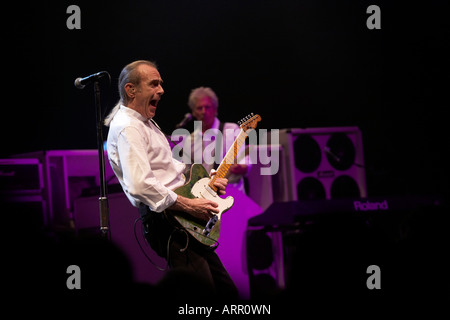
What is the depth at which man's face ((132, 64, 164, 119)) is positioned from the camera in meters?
3.02

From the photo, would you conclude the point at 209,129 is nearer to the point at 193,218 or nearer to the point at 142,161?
the point at 193,218

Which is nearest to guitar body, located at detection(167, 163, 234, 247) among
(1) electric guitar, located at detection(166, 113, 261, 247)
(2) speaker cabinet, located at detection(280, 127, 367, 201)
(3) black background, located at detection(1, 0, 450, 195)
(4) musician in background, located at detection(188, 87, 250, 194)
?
(1) electric guitar, located at detection(166, 113, 261, 247)

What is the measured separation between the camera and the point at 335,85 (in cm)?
638

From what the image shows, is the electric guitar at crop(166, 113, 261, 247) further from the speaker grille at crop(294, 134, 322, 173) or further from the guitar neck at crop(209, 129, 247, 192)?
the speaker grille at crop(294, 134, 322, 173)

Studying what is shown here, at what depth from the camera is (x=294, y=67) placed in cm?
634

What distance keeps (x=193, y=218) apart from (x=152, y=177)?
401mm

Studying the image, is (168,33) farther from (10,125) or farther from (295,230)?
(295,230)

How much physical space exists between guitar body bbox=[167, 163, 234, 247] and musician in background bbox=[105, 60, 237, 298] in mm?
37

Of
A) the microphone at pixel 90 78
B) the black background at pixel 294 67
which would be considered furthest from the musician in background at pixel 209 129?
the microphone at pixel 90 78

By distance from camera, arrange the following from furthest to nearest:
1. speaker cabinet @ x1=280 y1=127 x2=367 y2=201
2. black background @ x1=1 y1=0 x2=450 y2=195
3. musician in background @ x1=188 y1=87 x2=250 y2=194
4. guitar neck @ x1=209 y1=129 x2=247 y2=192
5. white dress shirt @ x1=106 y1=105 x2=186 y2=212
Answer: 1. black background @ x1=1 y1=0 x2=450 y2=195
2. speaker cabinet @ x1=280 y1=127 x2=367 y2=201
3. musician in background @ x1=188 y1=87 x2=250 y2=194
4. guitar neck @ x1=209 y1=129 x2=247 y2=192
5. white dress shirt @ x1=106 y1=105 x2=186 y2=212

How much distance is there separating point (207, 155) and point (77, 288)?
3.32 m

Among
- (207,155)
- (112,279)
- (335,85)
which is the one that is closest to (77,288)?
(112,279)

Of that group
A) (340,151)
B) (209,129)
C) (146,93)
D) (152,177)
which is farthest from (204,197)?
(340,151)

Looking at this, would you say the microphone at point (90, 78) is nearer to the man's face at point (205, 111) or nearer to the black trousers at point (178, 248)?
the black trousers at point (178, 248)
